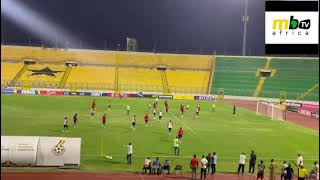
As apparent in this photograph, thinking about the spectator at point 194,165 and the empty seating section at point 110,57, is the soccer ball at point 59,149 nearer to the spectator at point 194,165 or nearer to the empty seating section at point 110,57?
the spectator at point 194,165

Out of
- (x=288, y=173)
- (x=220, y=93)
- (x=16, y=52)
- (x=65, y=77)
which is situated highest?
(x=16, y=52)

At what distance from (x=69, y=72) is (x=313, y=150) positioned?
61.5 m

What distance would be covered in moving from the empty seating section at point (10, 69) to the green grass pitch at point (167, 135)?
33002 mm

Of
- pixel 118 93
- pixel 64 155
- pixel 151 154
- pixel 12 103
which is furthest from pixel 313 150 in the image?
pixel 118 93

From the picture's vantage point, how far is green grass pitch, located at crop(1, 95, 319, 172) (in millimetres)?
26297

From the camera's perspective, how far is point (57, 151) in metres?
21.6

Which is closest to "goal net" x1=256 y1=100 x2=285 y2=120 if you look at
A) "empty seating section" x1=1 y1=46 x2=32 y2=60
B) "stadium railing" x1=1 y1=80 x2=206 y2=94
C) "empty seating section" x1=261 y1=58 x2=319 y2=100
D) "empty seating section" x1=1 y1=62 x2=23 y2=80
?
"empty seating section" x1=261 y1=58 x2=319 y2=100

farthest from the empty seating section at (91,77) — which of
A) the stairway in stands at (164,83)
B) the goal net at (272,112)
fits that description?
the goal net at (272,112)

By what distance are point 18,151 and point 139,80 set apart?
6302 centimetres

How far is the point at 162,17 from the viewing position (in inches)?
3472

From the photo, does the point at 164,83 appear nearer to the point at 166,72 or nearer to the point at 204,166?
the point at 166,72

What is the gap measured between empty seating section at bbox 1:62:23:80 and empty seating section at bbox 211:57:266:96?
38227mm

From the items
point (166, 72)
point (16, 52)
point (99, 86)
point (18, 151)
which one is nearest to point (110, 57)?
point (166, 72)

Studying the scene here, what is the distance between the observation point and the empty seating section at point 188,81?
81938mm
